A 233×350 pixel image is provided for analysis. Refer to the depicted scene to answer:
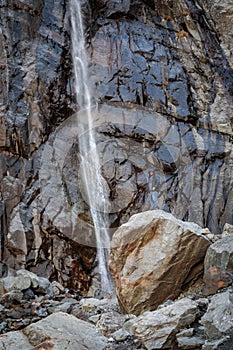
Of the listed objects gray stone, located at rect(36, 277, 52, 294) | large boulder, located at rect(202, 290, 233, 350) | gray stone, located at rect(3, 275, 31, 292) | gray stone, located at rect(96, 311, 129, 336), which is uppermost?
large boulder, located at rect(202, 290, 233, 350)

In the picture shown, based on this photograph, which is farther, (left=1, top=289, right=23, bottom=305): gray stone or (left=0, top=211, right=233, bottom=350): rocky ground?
(left=1, top=289, right=23, bottom=305): gray stone

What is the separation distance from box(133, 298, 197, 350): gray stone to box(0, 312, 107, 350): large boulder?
1.80 feet

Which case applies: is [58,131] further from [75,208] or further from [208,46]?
[208,46]

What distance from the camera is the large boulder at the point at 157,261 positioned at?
21.4 ft

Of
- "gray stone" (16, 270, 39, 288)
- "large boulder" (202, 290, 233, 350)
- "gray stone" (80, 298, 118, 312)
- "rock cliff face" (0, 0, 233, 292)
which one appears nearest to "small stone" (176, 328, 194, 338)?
"large boulder" (202, 290, 233, 350)

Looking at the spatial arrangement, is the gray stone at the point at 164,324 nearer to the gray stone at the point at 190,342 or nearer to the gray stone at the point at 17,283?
the gray stone at the point at 190,342

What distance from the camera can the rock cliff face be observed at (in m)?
12.3

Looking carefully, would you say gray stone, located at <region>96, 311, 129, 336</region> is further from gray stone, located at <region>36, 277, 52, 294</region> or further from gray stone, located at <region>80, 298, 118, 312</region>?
gray stone, located at <region>36, 277, 52, 294</region>

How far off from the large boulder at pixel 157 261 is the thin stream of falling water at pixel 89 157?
5295mm

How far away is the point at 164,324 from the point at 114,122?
9352 millimetres

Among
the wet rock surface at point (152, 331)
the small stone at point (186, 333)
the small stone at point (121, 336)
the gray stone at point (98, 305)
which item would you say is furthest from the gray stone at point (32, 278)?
the small stone at point (186, 333)

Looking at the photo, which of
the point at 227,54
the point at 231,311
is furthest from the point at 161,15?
the point at 231,311

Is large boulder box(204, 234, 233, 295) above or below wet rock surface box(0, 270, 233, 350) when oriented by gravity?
above

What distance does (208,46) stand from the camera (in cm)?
1498
